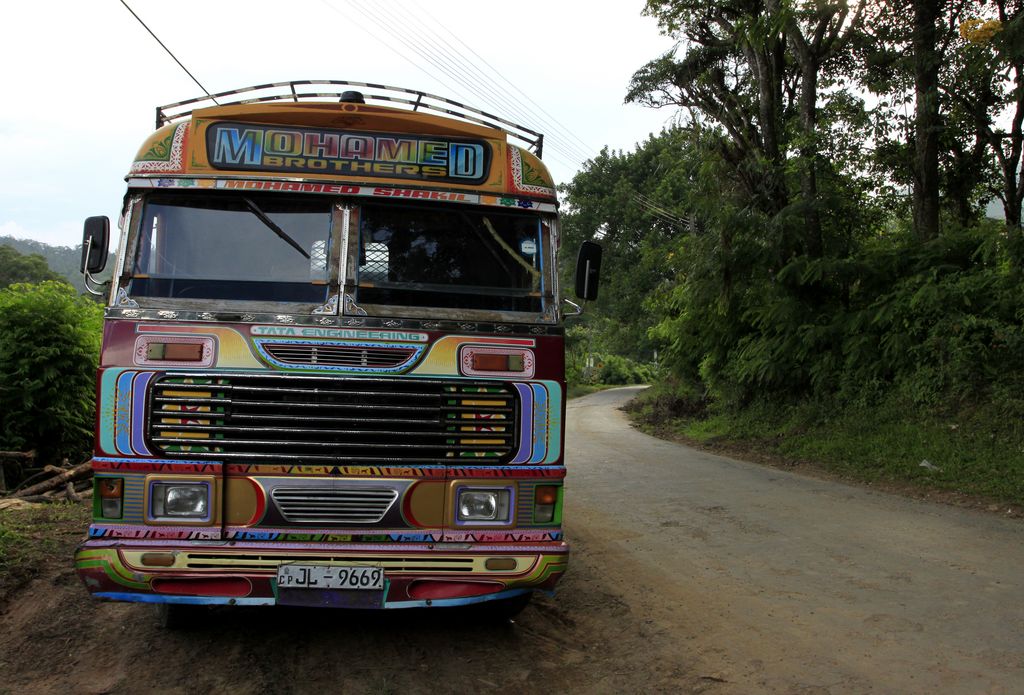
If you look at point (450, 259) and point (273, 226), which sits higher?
point (273, 226)

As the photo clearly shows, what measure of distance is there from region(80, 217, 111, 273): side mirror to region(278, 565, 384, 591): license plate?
218 cm

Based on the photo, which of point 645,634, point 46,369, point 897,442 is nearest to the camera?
point 645,634

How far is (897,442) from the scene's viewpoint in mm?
11836

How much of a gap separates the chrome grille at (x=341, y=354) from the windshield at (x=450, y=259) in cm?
34

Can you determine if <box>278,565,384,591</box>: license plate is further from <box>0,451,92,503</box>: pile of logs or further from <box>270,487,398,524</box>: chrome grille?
<box>0,451,92,503</box>: pile of logs

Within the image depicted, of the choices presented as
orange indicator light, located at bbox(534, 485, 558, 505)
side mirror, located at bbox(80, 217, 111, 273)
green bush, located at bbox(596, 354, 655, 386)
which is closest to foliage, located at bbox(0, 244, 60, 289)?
green bush, located at bbox(596, 354, 655, 386)

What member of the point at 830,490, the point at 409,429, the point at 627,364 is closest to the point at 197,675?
the point at 409,429

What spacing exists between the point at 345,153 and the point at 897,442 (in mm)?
10058

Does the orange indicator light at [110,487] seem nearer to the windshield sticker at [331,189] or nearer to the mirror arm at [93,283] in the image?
the mirror arm at [93,283]

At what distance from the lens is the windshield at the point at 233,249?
441 cm

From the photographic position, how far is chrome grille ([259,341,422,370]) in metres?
4.20

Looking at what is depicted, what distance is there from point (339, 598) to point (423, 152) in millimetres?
2522

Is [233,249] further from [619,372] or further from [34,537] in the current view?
[619,372]

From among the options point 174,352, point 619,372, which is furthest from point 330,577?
point 619,372
